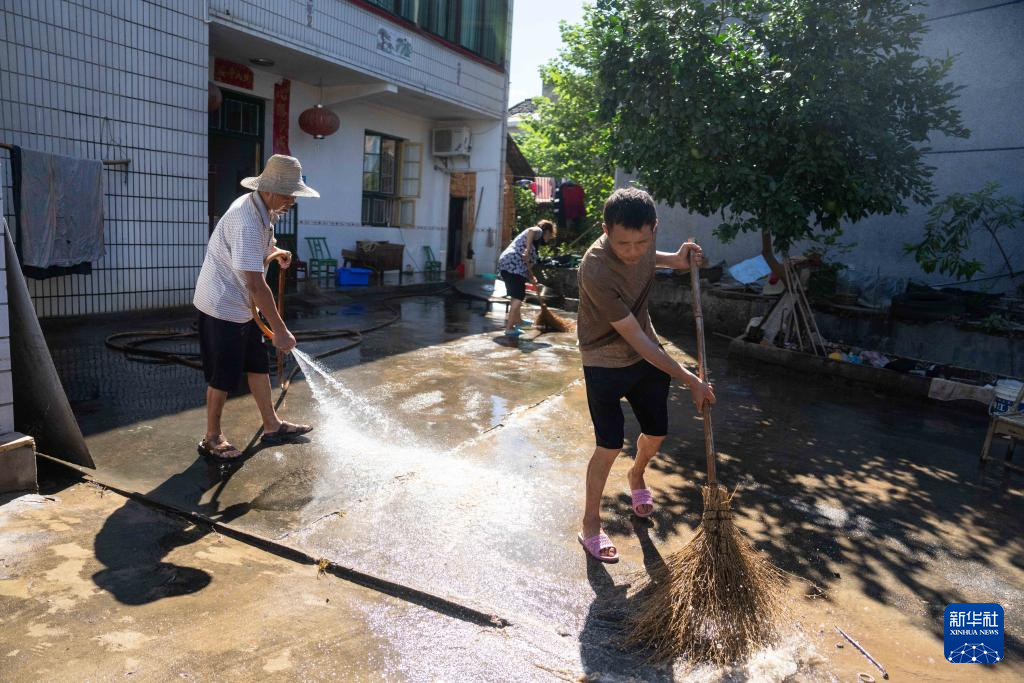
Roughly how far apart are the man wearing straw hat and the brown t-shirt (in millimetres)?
1872

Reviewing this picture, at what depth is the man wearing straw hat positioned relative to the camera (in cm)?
406

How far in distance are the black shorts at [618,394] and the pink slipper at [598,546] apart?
451 mm

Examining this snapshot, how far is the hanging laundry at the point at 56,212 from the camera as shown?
6742 millimetres

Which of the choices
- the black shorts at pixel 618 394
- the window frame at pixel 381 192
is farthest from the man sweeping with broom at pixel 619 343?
the window frame at pixel 381 192

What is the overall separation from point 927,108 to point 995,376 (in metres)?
3.05

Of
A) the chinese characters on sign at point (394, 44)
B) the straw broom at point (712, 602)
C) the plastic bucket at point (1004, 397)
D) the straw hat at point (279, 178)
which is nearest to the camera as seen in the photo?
the straw broom at point (712, 602)

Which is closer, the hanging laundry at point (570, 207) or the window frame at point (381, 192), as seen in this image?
the window frame at point (381, 192)

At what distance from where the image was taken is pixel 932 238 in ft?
29.1

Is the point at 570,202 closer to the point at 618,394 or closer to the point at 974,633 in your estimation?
the point at 618,394

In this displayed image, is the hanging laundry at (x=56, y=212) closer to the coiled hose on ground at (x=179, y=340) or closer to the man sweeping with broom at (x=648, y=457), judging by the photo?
the coiled hose on ground at (x=179, y=340)

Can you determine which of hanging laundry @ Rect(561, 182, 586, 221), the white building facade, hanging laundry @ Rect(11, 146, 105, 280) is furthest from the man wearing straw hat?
hanging laundry @ Rect(561, 182, 586, 221)

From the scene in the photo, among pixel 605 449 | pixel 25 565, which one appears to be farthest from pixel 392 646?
pixel 25 565

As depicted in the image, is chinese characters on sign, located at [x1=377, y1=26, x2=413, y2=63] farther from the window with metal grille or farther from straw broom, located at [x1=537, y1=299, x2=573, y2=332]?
straw broom, located at [x1=537, y1=299, x2=573, y2=332]

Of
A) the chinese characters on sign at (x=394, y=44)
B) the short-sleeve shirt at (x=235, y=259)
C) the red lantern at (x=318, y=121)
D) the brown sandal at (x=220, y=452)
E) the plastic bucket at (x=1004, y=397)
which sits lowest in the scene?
the brown sandal at (x=220, y=452)
